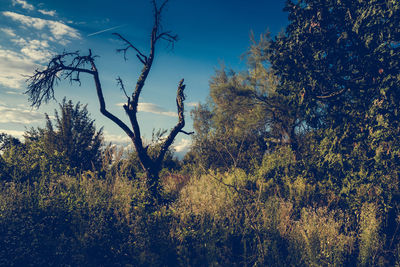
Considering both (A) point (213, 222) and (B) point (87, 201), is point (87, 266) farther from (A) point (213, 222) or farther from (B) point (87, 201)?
(A) point (213, 222)

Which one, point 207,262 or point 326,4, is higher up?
point 326,4

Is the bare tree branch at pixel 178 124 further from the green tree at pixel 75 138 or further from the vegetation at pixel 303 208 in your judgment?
the green tree at pixel 75 138

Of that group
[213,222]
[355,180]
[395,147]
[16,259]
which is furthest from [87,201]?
[395,147]

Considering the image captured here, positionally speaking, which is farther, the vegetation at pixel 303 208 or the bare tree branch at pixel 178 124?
the bare tree branch at pixel 178 124

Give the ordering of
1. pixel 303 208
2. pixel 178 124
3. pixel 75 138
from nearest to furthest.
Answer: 1. pixel 303 208
2. pixel 178 124
3. pixel 75 138

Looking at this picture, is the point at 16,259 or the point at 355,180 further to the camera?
the point at 355,180

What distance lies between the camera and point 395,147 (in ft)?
15.8

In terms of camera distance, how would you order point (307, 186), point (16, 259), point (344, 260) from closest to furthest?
point (16, 259), point (344, 260), point (307, 186)

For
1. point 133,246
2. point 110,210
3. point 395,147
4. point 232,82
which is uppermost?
point 232,82

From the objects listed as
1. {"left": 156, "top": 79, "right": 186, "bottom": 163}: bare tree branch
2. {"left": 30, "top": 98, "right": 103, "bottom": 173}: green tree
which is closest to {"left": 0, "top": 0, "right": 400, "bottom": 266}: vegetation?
{"left": 156, "top": 79, "right": 186, "bottom": 163}: bare tree branch

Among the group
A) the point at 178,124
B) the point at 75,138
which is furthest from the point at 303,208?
the point at 75,138

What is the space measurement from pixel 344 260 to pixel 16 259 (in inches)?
218

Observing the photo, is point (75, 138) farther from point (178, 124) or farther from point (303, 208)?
point (303, 208)

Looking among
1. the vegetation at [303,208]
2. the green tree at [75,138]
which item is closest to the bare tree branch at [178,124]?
the vegetation at [303,208]
